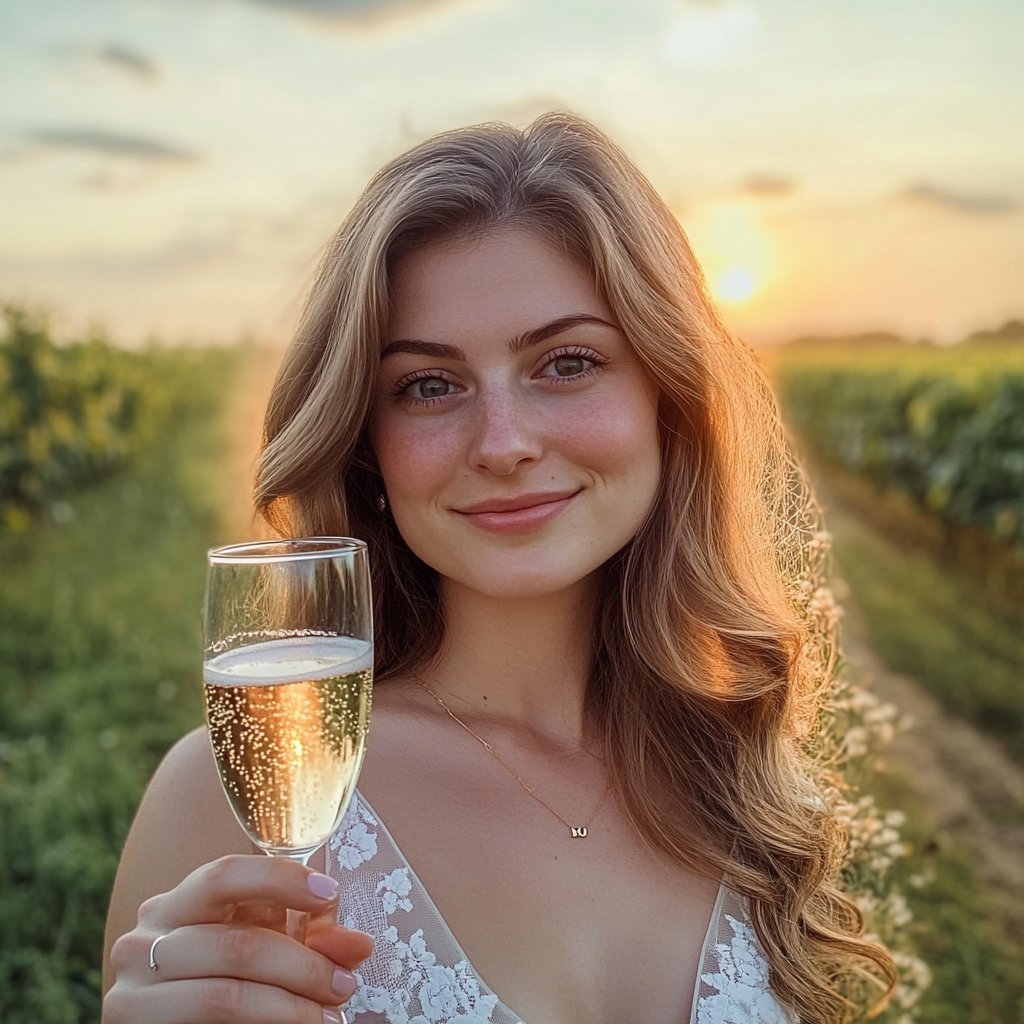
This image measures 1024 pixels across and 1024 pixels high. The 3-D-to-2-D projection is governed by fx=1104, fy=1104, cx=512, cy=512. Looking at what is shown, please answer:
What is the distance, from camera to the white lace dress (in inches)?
75.2

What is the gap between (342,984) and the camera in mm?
1251

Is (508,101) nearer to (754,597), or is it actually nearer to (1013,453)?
(754,597)

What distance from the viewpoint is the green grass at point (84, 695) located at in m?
4.22

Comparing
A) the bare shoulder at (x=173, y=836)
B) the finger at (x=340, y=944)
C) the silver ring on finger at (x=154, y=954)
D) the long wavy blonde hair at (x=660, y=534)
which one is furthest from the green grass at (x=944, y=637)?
the silver ring on finger at (x=154, y=954)

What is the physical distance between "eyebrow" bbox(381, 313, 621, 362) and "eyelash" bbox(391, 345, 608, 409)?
0.13 feet

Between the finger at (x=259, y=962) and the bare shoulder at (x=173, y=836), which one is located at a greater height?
the finger at (x=259, y=962)

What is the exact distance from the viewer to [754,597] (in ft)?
8.38

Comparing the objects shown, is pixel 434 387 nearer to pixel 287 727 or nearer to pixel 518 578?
pixel 518 578

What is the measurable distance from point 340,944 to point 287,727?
265 mm

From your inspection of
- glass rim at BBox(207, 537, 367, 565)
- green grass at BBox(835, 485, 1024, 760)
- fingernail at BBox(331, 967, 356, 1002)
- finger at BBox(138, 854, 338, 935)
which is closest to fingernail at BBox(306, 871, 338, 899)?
finger at BBox(138, 854, 338, 935)

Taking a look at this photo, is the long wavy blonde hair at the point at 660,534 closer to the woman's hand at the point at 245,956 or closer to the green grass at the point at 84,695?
the woman's hand at the point at 245,956

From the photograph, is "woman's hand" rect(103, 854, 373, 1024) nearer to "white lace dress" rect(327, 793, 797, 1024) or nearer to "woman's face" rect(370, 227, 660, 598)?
"white lace dress" rect(327, 793, 797, 1024)

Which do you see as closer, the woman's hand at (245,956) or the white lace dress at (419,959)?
the woman's hand at (245,956)

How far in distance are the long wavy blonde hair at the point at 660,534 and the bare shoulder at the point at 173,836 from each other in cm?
62
